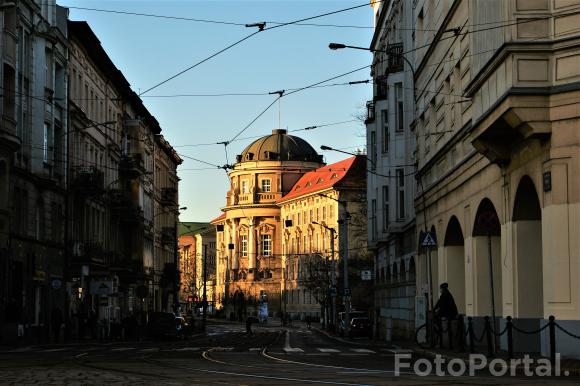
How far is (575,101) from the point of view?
982 inches

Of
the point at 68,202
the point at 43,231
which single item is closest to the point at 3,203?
the point at 43,231

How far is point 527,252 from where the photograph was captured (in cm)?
2855

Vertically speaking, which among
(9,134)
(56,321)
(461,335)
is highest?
(9,134)

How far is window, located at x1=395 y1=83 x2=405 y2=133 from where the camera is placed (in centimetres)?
5600

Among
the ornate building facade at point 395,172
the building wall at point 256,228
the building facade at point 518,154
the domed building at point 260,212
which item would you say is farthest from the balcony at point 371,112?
the domed building at point 260,212

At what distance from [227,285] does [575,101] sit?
15863cm

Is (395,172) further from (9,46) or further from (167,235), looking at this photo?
(167,235)

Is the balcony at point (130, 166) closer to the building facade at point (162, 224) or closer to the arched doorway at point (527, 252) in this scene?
the building facade at point (162, 224)

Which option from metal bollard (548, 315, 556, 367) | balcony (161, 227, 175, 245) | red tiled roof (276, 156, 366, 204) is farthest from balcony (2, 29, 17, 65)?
red tiled roof (276, 156, 366, 204)

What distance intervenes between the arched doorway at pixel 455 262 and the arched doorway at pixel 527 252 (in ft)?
37.3

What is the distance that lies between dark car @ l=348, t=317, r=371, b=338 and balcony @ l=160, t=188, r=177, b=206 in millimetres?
38621

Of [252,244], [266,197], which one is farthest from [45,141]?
[252,244]

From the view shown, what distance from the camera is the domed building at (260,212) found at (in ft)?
572

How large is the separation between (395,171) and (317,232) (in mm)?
93680
